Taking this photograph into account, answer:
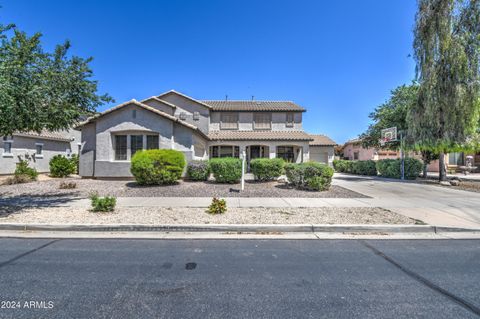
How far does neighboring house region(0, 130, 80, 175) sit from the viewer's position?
57.0 feet

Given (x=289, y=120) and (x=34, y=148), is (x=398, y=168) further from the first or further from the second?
(x=34, y=148)

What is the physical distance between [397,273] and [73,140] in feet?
92.8

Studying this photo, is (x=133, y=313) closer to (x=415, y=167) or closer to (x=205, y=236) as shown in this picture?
(x=205, y=236)

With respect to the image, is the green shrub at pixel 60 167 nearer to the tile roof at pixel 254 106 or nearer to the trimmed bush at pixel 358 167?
the tile roof at pixel 254 106

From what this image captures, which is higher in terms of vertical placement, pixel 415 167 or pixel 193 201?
pixel 415 167

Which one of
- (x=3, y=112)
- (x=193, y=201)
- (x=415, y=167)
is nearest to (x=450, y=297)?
(x=193, y=201)

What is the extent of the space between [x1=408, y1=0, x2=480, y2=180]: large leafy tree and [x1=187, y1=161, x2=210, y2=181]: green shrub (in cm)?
1531

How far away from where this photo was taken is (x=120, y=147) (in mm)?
14625

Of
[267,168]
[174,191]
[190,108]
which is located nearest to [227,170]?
[267,168]

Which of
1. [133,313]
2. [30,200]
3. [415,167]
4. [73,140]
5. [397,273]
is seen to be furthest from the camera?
[73,140]

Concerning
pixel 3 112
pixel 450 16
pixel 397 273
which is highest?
pixel 450 16

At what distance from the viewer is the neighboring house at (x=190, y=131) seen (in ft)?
46.7

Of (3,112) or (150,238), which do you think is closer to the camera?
(150,238)

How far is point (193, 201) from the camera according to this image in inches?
349
